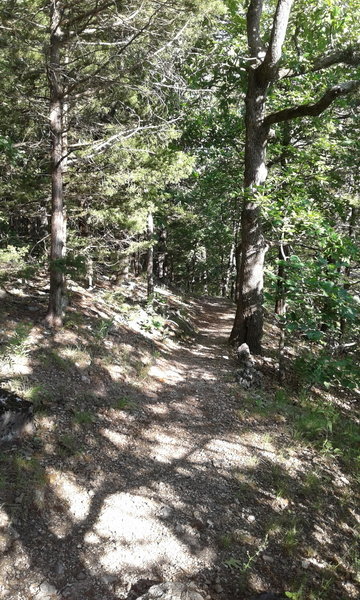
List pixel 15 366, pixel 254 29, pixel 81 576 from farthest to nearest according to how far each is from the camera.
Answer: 1. pixel 254 29
2. pixel 15 366
3. pixel 81 576

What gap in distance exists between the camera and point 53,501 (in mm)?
4066

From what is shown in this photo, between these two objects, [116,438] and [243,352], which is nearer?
[116,438]

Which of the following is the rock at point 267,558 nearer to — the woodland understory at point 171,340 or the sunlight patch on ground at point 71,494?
the woodland understory at point 171,340

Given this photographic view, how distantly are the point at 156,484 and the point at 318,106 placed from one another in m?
7.92

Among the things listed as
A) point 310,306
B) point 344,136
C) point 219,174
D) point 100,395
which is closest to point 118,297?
point 219,174

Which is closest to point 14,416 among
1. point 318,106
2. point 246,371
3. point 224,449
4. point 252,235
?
point 224,449

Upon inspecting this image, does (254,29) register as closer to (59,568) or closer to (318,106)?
(318,106)

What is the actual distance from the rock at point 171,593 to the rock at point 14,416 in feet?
8.11

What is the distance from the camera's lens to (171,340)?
1112 centimetres

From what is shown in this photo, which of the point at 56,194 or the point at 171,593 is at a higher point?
the point at 56,194

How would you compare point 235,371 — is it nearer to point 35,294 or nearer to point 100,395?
point 100,395

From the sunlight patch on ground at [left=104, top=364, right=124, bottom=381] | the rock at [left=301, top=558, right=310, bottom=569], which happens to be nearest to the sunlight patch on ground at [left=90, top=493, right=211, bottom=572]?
the rock at [left=301, top=558, right=310, bottom=569]

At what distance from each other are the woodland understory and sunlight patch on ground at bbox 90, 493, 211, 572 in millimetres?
21

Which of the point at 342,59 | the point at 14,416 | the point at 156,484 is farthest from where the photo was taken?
the point at 342,59
